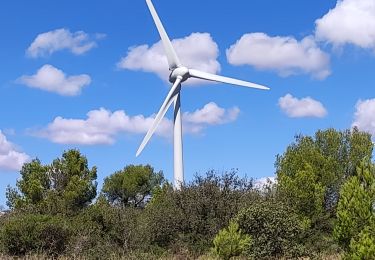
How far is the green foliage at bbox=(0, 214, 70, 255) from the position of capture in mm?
23266

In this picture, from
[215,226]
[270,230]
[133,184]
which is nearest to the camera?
[270,230]

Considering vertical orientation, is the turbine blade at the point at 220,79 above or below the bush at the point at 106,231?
above

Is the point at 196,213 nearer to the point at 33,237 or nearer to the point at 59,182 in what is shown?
the point at 33,237

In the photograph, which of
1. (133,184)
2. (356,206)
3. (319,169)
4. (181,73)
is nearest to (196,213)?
(356,206)

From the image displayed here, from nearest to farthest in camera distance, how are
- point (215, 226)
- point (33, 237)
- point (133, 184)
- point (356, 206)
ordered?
point (356, 206) → point (33, 237) → point (215, 226) → point (133, 184)

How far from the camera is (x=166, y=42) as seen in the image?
41.6 metres

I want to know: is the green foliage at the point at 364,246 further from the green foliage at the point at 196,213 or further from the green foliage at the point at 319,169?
the green foliage at the point at 319,169

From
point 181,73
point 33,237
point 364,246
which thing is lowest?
point 364,246

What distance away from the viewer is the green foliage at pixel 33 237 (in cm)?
2327

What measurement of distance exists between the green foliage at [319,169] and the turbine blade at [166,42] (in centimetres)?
1047

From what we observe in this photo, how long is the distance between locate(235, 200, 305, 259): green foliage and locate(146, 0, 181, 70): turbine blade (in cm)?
2128

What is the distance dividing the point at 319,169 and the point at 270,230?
24481mm

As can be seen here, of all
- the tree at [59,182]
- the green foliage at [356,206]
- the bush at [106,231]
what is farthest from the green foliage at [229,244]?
the tree at [59,182]

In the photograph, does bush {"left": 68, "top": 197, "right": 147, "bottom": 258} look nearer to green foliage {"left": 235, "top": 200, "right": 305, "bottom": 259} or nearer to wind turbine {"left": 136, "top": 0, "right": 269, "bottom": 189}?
green foliage {"left": 235, "top": 200, "right": 305, "bottom": 259}
